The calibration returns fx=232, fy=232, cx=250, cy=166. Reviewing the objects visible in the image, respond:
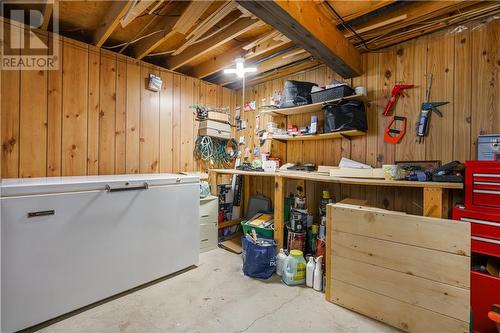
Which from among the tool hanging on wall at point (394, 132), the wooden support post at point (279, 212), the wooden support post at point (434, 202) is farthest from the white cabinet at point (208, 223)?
the wooden support post at point (434, 202)

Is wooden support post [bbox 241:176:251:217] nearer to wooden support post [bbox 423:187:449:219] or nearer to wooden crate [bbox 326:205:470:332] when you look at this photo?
wooden crate [bbox 326:205:470:332]

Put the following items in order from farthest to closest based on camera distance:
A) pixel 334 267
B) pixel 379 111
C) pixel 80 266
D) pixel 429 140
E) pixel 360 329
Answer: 1. pixel 379 111
2. pixel 429 140
3. pixel 334 267
4. pixel 80 266
5. pixel 360 329

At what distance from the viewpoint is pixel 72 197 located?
5.38 feet

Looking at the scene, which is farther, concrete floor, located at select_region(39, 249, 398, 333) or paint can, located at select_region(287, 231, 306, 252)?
paint can, located at select_region(287, 231, 306, 252)

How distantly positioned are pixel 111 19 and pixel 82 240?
1.74 m

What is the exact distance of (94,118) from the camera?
2367mm

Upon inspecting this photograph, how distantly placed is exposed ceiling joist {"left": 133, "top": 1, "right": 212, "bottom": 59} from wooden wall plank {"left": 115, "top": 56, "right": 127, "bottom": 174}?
223mm

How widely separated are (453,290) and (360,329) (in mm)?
621

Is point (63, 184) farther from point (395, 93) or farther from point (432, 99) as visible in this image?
point (432, 99)

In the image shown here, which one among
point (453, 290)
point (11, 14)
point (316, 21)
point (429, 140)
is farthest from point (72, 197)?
point (429, 140)

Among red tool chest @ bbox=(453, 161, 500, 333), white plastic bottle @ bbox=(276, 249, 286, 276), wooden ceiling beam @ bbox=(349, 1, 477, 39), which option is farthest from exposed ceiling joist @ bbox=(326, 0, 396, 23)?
white plastic bottle @ bbox=(276, 249, 286, 276)

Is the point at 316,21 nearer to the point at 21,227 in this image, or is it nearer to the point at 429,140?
the point at 429,140

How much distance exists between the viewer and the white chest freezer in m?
1.45

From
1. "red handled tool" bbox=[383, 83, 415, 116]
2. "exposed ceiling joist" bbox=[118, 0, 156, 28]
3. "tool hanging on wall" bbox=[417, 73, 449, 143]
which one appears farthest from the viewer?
"red handled tool" bbox=[383, 83, 415, 116]
